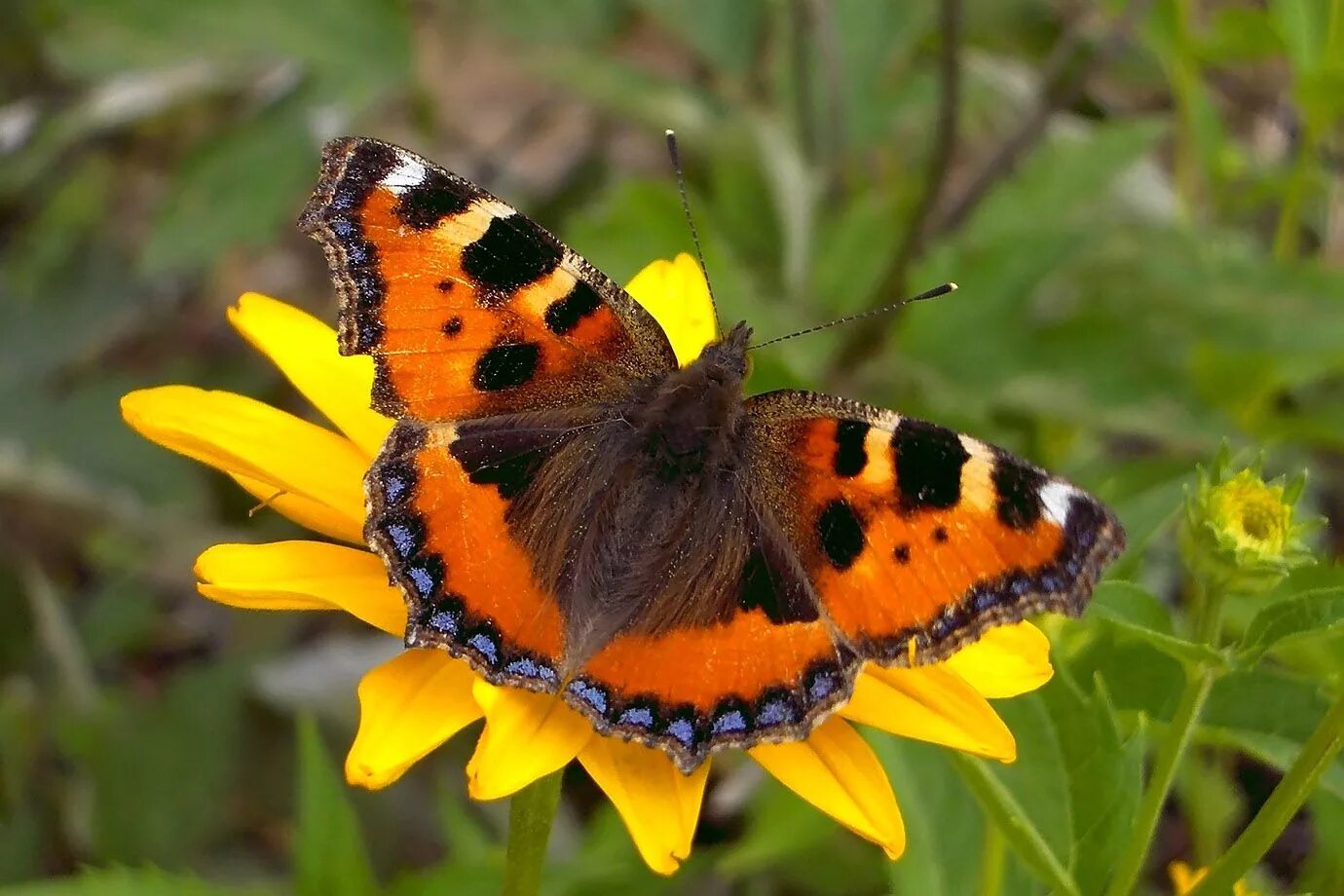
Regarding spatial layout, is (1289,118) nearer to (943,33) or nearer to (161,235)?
(943,33)

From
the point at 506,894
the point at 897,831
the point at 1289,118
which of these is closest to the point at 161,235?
the point at 506,894

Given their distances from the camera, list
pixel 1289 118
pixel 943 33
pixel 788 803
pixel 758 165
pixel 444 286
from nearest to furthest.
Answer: pixel 444 286, pixel 788 803, pixel 943 33, pixel 758 165, pixel 1289 118

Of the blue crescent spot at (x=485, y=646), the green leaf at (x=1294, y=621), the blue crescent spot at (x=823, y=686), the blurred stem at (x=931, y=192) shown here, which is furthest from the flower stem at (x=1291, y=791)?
the blurred stem at (x=931, y=192)

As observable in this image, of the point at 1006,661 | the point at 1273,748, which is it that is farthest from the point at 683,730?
the point at 1273,748

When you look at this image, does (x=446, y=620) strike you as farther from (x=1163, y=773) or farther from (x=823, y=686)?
(x=1163, y=773)

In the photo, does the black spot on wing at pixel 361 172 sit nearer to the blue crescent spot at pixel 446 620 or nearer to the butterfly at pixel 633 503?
the butterfly at pixel 633 503
